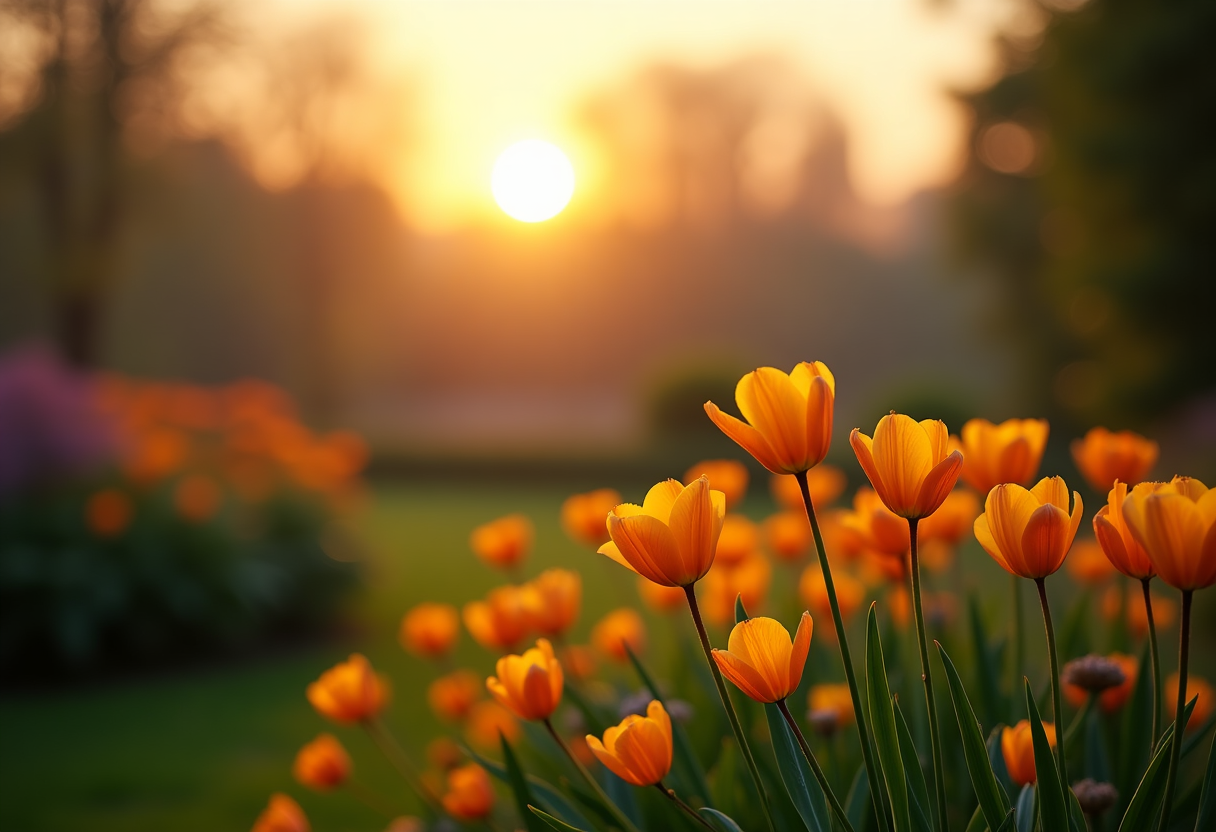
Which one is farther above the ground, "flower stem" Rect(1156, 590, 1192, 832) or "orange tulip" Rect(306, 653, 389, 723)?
"flower stem" Rect(1156, 590, 1192, 832)

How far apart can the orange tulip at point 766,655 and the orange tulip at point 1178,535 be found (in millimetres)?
299

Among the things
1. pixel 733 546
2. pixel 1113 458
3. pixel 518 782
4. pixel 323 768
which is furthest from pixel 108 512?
pixel 1113 458

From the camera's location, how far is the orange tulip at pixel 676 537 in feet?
3.06

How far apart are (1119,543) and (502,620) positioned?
90 cm

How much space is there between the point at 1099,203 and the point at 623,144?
23663 millimetres

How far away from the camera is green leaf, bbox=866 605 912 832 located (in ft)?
3.26

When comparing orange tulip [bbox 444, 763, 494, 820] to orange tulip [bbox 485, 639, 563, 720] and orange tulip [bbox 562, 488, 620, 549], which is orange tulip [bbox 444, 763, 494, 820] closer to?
orange tulip [bbox 485, 639, 563, 720]

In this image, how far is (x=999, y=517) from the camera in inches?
37.0

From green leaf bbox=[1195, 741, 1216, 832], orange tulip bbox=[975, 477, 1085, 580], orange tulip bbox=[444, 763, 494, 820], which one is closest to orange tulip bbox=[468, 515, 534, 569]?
orange tulip bbox=[444, 763, 494, 820]

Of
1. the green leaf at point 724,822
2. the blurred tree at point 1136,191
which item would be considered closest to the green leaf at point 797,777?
the green leaf at point 724,822

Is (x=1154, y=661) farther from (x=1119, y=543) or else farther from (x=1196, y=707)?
(x=1196, y=707)

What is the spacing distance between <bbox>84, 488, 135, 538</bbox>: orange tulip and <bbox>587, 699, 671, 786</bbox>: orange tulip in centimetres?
489

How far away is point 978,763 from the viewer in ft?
3.28

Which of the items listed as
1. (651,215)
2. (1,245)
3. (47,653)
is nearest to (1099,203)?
(47,653)
